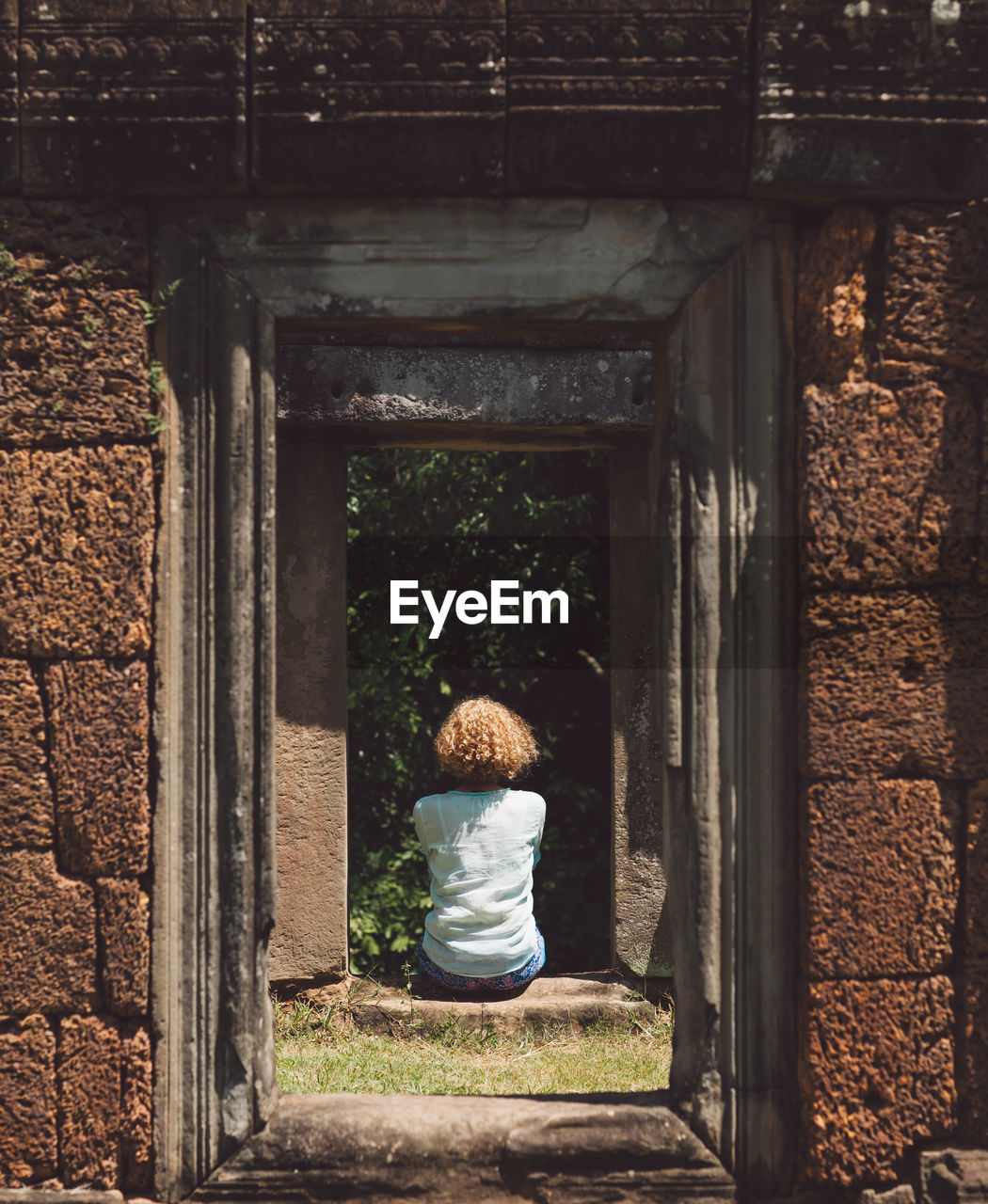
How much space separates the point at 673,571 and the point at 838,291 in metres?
0.78

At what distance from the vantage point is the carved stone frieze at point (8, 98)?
2387 mm

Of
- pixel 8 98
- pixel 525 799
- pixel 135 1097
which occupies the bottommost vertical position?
pixel 135 1097

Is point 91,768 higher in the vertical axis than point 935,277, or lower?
lower

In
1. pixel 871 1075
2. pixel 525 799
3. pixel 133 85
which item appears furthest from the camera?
pixel 525 799

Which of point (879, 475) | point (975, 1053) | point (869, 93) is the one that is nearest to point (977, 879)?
point (975, 1053)

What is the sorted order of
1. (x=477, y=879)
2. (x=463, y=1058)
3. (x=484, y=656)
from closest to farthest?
(x=463, y=1058) < (x=477, y=879) < (x=484, y=656)

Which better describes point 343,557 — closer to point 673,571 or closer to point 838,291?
point 673,571

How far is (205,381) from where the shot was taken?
253cm

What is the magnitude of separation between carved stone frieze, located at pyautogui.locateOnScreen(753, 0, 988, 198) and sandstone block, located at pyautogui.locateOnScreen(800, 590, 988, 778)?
3.36ft

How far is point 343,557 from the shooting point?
4.93 m

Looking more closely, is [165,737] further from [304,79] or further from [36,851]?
[304,79]

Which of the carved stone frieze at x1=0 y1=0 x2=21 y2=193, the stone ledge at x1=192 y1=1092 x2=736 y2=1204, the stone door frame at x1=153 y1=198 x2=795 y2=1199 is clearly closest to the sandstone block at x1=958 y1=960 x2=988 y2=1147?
the stone door frame at x1=153 y1=198 x2=795 y2=1199

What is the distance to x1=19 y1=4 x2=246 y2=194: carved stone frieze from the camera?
2389 mm

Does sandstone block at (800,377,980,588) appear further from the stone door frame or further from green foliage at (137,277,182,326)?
green foliage at (137,277,182,326)
